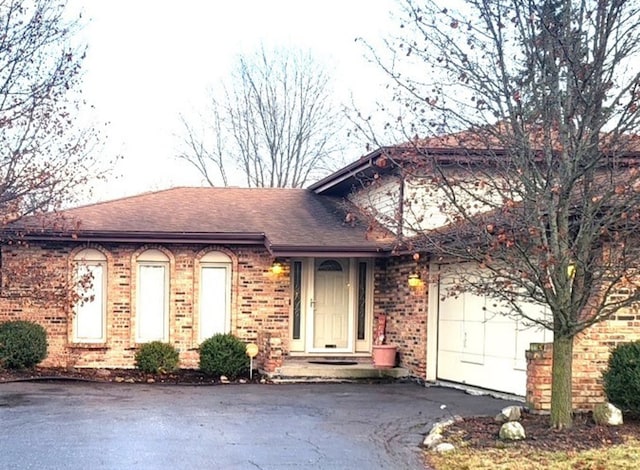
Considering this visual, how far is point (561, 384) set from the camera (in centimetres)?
841

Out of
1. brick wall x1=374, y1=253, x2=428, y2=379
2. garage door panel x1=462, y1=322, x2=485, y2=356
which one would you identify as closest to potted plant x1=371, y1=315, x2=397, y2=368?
brick wall x1=374, y1=253, x2=428, y2=379

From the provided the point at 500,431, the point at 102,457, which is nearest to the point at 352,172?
the point at 500,431

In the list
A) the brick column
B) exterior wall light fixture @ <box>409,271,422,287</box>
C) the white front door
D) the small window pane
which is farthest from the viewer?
the small window pane

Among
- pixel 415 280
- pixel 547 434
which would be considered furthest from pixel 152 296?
pixel 547 434

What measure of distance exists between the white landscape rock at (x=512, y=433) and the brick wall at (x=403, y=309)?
572cm

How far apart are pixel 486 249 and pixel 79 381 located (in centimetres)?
878

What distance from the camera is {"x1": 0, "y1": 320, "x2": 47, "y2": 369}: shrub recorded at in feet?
45.9

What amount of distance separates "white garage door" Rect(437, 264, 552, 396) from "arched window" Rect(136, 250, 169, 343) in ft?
19.3

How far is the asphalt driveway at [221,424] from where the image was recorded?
7.30 m

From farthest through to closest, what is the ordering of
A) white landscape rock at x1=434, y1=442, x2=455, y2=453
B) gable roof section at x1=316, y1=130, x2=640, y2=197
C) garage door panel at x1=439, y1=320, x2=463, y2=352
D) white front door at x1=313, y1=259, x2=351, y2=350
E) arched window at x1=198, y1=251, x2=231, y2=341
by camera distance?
white front door at x1=313, y1=259, x2=351, y2=350 → arched window at x1=198, y1=251, x2=231, y2=341 → garage door panel at x1=439, y1=320, x2=463, y2=352 → gable roof section at x1=316, y1=130, x2=640, y2=197 → white landscape rock at x1=434, y1=442, x2=455, y2=453

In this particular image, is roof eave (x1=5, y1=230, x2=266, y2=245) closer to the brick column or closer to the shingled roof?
the shingled roof

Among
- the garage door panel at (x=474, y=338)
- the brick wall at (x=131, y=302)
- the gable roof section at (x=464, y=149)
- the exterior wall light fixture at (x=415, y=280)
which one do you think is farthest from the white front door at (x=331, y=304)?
the gable roof section at (x=464, y=149)

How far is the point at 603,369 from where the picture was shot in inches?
383

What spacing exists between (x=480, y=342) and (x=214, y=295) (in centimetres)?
593
